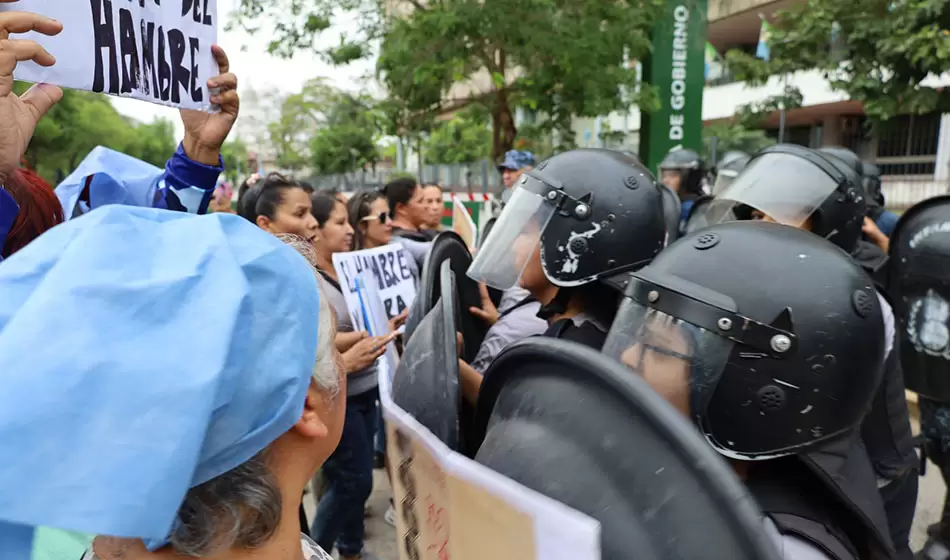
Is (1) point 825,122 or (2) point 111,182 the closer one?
(2) point 111,182

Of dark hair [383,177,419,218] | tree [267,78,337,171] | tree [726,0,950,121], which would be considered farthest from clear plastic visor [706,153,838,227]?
tree [267,78,337,171]

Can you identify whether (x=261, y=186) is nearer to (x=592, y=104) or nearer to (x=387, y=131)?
(x=592, y=104)

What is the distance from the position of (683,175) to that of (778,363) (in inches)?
242

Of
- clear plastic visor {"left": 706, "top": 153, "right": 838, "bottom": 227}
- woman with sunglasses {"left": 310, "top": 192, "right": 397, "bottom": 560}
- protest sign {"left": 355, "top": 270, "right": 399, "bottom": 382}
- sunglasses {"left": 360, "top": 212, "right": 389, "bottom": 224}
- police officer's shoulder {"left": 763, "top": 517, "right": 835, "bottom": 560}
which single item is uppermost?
clear plastic visor {"left": 706, "top": 153, "right": 838, "bottom": 227}

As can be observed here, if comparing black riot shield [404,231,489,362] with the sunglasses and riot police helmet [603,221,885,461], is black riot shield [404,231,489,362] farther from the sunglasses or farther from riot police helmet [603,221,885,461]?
the sunglasses

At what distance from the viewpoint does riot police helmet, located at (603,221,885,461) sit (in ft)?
4.21

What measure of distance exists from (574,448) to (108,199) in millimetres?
2227

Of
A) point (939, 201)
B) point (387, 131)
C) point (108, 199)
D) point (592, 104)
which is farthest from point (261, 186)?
point (387, 131)

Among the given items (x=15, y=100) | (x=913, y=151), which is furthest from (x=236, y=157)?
(x=15, y=100)

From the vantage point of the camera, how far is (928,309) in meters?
2.84

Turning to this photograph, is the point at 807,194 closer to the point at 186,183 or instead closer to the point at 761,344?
the point at 761,344

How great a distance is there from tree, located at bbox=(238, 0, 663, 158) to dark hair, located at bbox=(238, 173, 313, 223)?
545cm

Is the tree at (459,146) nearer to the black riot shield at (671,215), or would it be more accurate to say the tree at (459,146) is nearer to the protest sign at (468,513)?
the black riot shield at (671,215)

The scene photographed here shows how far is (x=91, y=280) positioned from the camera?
0.75 meters
